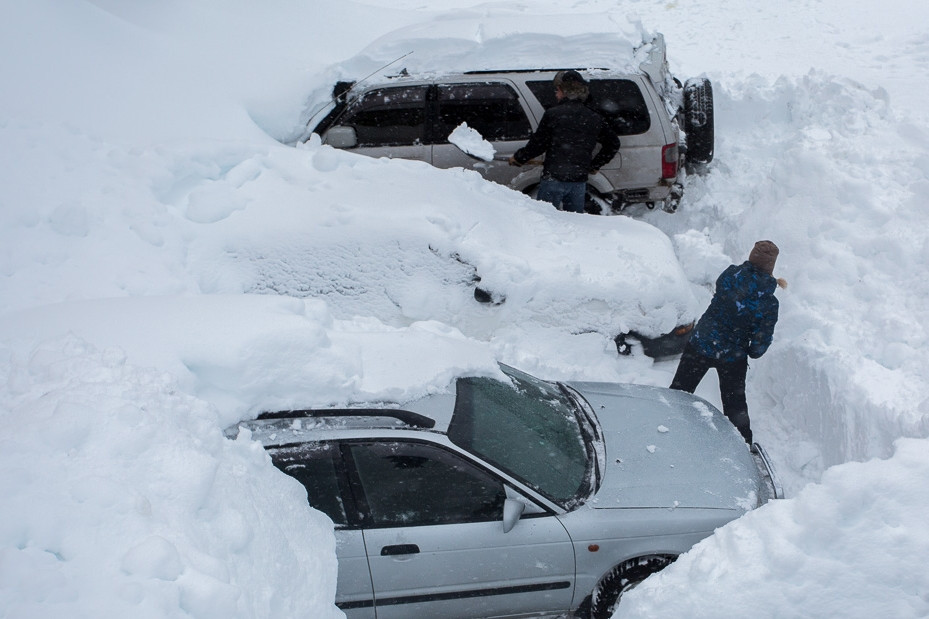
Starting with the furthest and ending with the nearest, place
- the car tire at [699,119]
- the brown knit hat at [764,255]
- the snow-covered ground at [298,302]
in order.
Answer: the car tire at [699,119], the brown knit hat at [764,255], the snow-covered ground at [298,302]

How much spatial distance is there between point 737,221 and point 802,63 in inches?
195

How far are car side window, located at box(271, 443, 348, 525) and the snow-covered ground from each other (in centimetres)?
15

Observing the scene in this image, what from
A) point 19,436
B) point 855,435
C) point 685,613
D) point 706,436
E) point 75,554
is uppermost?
point 19,436

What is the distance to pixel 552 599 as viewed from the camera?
345cm

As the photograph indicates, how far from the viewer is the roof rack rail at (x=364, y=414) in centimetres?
324

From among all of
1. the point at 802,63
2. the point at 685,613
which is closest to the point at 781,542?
the point at 685,613

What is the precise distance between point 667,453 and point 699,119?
5105 mm

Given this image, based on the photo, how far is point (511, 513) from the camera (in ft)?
10.5

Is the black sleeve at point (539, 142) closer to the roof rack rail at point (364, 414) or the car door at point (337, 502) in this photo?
the roof rack rail at point (364, 414)

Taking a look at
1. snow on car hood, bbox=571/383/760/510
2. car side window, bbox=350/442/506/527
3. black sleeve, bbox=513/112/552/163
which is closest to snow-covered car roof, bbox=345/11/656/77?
black sleeve, bbox=513/112/552/163

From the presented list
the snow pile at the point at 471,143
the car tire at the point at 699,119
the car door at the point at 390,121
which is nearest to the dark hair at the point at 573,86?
the snow pile at the point at 471,143

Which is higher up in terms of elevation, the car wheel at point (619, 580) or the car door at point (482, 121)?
the car door at point (482, 121)

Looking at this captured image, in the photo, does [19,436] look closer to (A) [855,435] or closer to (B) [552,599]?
(B) [552,599]

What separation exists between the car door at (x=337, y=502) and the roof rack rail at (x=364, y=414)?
14cm
